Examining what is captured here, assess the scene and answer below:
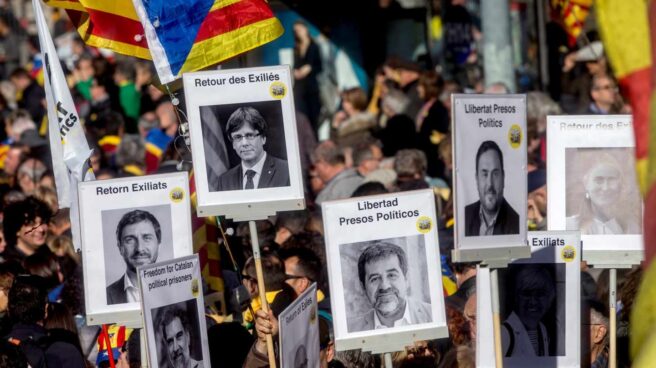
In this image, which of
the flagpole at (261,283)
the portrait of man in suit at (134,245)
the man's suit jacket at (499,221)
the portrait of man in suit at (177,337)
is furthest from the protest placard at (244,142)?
the man's suit jacket at (499,221)

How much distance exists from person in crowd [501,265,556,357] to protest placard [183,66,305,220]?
1048 mm

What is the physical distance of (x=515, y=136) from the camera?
5773 millimetres

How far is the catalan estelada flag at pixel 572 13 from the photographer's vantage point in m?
12.5

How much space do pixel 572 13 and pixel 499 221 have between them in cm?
729

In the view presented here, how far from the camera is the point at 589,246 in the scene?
6391mm

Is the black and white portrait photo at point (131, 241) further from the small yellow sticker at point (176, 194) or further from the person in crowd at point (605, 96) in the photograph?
the person in crowd at point (605, 96)

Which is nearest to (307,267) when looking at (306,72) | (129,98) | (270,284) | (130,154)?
(270,284)

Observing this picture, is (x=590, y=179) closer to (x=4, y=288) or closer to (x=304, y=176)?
(x=4, y=288)

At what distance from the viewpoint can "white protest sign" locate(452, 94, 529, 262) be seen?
5.61 meters

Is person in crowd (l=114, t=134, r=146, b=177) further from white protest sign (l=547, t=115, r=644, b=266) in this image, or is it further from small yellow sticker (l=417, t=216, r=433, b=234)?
small yellow sticker (l=417, t=216, r=433, b=234)

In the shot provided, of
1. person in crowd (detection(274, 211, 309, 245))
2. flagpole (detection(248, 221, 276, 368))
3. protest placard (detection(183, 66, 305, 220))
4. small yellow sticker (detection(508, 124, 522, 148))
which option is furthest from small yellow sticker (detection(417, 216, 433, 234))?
person in crowd (detection(274, 211, 309, 245))

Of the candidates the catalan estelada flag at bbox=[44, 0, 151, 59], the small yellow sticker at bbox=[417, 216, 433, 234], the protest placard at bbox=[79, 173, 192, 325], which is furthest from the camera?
the catalan estelada flag at bbox=[44, 0, 151, 59]

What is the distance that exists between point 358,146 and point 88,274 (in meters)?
6.07

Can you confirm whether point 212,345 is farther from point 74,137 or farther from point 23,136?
point 23,136
